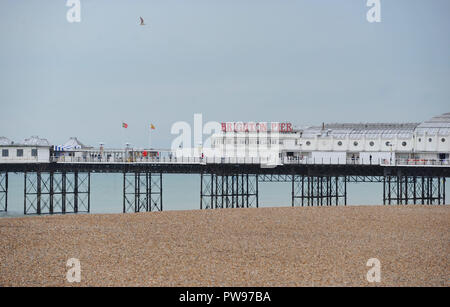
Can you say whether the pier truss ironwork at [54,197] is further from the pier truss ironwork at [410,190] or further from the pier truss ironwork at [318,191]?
the pier truss ironwork at [410,190]

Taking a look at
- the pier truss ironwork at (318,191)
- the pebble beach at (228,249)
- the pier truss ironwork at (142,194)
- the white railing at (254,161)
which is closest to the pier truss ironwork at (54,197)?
the white railing at (254,161)

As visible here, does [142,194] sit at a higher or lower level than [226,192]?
lower

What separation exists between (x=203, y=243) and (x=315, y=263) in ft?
20.2

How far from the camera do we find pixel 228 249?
2889 cm

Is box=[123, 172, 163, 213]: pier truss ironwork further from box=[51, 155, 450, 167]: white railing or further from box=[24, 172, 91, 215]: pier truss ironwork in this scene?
box=[24, 172, 91, 215]: pier truss ironwork

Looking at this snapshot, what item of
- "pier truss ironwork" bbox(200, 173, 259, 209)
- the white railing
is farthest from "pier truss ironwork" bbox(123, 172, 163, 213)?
"pier truss ironwork" bbox(200, 173, 259, 209)

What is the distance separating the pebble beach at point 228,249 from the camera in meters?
23.5

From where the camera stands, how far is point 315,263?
26.1 meters

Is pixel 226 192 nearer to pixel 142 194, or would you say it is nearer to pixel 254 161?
pixel 254 161

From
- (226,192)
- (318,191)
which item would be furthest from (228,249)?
(226,192)

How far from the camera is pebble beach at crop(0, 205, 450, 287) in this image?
77.1 ft
